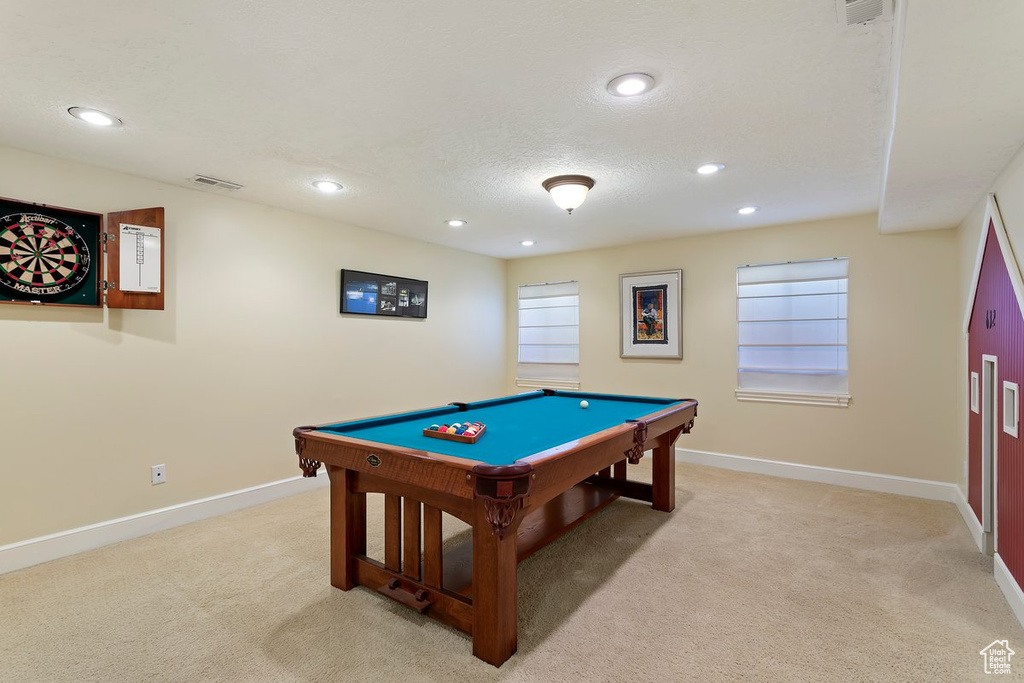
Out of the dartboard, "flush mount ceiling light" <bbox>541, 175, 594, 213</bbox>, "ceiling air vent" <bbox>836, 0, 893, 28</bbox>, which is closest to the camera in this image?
"ceiling air vent" <bbox>836, 0, 893, 28</bbox>

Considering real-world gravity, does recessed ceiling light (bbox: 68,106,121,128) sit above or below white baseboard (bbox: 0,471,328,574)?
above

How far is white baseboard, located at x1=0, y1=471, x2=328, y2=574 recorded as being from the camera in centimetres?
265

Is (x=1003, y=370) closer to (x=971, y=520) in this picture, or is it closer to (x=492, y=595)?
(x=971, y=520)

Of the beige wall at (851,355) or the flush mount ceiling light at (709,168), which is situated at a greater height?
the flush mount ceiling light at (709,168)

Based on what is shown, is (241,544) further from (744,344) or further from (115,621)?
(744,344)

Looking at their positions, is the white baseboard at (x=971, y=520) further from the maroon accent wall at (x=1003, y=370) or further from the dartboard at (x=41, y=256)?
the dartboard at (x=41, y=256)

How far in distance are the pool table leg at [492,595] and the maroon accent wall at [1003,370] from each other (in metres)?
2.32

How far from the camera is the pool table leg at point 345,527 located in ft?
7.81

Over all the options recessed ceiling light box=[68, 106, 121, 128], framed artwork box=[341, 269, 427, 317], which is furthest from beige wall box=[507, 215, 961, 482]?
recessed ceiling light box=[68, 106, 121, 128]

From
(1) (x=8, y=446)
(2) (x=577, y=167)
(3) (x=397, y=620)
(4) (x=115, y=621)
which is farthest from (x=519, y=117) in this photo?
(1) (x=8, y=446)

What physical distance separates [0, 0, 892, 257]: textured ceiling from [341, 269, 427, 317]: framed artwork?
1058 mm

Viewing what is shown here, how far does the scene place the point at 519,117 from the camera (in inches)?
89.7

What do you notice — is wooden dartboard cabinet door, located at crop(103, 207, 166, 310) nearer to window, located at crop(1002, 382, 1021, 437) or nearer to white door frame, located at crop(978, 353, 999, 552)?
window, located at crop(1002, 382, 1021, 437)

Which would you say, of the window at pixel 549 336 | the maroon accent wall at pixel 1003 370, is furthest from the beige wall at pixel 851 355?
the maroon accent wall at pixel 1003 370
